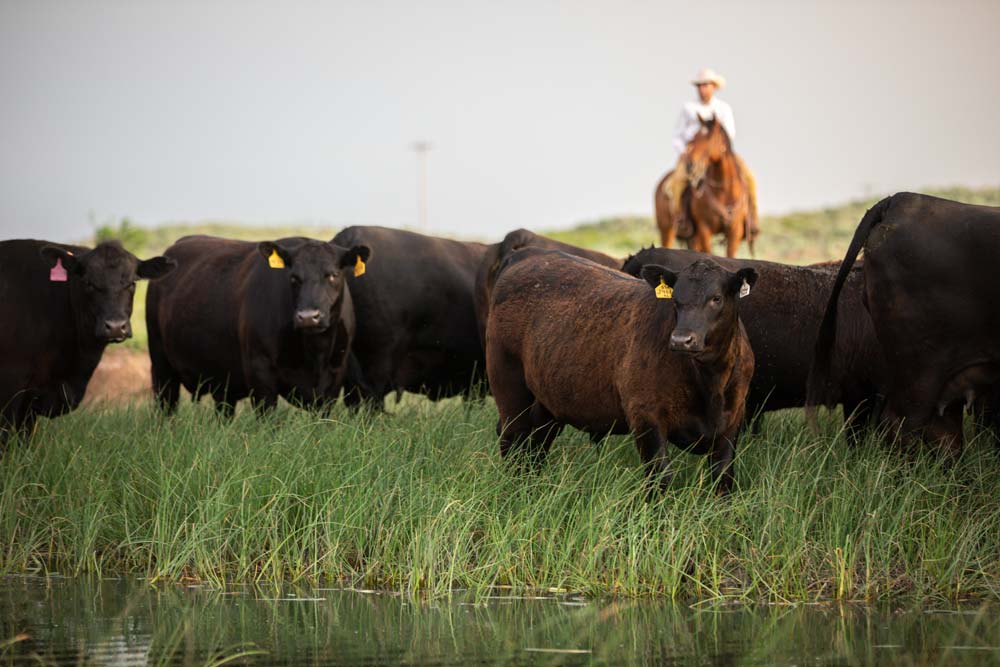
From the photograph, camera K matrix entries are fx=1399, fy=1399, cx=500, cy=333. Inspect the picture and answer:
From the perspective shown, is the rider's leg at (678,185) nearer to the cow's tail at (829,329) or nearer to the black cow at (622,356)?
the black cow at (622,356)

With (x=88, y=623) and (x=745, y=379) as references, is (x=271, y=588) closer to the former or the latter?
(x=88, y=623)

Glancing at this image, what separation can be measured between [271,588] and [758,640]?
2754 mm

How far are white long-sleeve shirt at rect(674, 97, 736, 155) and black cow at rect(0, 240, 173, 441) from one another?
38.4 feet

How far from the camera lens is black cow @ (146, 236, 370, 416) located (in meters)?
11.4

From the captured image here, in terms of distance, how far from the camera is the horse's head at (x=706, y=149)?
66.8 ft

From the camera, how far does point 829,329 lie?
9297mm

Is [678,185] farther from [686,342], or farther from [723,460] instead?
[686,342]

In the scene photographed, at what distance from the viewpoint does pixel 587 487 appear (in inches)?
333

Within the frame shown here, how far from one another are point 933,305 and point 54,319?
256 inches

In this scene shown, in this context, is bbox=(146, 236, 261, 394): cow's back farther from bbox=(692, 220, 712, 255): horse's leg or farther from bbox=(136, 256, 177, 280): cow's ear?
bbox=(692, 220, 712, 255): horse's leg

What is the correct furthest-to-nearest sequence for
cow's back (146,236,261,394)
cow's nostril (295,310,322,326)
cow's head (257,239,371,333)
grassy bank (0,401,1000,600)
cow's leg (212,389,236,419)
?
cow's back (146,236,261,394) → cow's leg (212,389,236,419) → cow's head (257,239,371,333) → cow's nostril (295,310,322,326) → grassy bank (0,401,1000,600)

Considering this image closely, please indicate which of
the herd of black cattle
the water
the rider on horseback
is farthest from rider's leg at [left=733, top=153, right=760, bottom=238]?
the water

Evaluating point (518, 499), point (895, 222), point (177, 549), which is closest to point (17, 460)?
point (177, 549)

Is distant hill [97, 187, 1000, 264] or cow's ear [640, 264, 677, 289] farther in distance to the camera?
distant hill [97, 187, 1000, 264]
